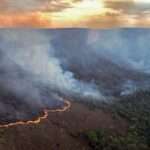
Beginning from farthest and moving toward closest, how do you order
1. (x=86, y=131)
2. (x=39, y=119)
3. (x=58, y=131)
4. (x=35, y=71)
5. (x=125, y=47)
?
(x=125, y=47)
(x=35, y=71)
(x=39, y=119)
(x=86, y=131)
(x=58, y=131)

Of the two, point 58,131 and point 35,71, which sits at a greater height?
point 35,71

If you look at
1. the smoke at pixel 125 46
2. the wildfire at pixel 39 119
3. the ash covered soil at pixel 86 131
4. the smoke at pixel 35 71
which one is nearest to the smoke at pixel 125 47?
the smoke at pixel 125 46

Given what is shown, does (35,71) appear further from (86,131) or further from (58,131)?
(58,131)

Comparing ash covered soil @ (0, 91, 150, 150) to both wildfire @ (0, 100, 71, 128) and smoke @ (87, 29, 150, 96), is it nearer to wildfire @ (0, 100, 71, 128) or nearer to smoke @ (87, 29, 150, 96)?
wildfire @ (0, 100, 71, 128)

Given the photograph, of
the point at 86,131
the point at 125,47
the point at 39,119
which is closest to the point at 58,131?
the point at 86,131

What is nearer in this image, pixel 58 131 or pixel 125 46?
pixel 58 131

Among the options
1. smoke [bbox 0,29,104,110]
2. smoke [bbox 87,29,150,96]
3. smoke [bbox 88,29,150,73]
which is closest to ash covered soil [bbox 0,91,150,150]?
smoke [bbox 0,29,104,110]
